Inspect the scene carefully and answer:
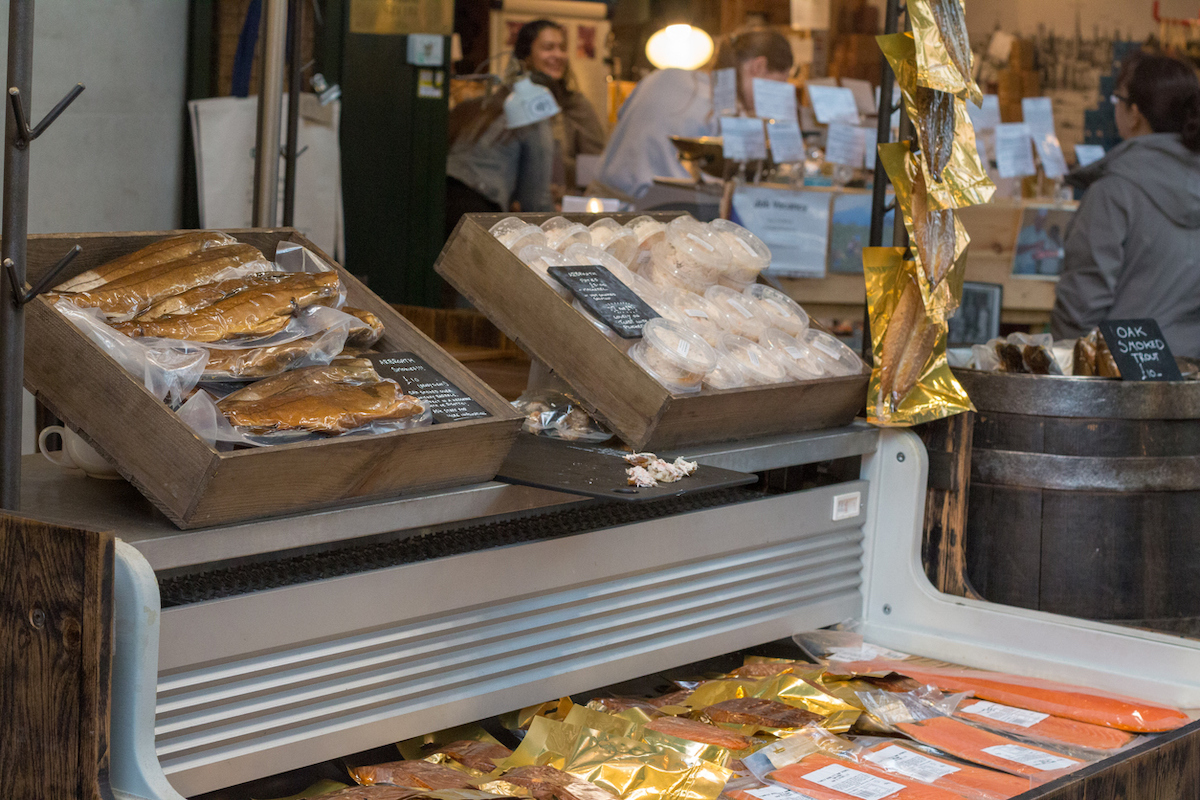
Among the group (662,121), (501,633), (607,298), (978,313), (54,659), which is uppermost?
(662,121)

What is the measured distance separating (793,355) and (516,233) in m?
0.54

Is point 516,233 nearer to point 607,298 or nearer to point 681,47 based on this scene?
point 607,298

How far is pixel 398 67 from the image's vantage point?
17.5 ft

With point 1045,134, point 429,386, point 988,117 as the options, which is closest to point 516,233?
point 429,386

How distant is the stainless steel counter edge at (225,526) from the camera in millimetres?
1409

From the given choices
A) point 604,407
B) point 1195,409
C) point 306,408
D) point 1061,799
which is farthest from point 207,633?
point 1195,409

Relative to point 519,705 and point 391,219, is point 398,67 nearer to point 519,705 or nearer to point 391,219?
point 391,219

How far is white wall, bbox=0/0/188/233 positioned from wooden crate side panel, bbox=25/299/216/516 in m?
2.09

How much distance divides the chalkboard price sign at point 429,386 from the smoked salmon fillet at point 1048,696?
3.14ft

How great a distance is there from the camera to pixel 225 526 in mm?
1449

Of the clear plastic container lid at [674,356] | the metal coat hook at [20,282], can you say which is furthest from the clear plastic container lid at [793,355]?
the metal coat hook at [20,282]

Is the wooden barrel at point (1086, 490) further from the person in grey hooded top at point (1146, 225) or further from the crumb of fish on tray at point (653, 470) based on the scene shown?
the person in grey hooded top at point (1146, 225)

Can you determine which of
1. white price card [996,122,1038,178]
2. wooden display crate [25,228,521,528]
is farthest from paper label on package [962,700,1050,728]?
white price card [996,122,1038,178]

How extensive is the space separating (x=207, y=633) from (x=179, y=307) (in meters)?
0.42
